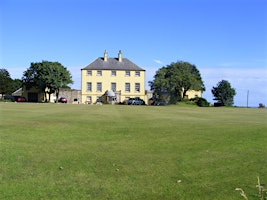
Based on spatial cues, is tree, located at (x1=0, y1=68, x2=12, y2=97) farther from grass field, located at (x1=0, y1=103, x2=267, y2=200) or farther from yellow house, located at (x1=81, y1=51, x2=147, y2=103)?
grass field, located at (x1=0, y1=103, x2=267, y2=200)

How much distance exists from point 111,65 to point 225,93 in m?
26.3

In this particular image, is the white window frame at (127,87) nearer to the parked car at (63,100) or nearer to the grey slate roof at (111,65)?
the grey slate roof at (111,65)

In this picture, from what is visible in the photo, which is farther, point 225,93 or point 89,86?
point 89,86

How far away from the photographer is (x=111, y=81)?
277 ft

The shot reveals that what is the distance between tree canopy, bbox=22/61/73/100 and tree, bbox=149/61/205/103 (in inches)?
764

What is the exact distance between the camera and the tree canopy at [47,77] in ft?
258

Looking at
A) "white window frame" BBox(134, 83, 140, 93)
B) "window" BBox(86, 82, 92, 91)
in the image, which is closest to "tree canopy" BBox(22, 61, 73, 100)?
"window" BBox(86, 82, 92, 91)

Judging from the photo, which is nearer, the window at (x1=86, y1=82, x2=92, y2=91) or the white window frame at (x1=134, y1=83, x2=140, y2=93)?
the window at (x1=86, y1=82, x2=92, y2=91)

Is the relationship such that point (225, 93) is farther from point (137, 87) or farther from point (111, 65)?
point (111, 65)

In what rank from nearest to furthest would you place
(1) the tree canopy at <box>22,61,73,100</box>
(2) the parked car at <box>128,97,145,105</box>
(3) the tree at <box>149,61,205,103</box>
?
(3) the tree at <box>149,61,205,103</box> → (2) the parked car at <box>128,97,145,105</box> → (1) the tree canopy at <box>22,61,73,100</box>

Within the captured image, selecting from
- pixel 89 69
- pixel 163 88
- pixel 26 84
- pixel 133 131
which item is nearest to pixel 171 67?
pixel 163 88

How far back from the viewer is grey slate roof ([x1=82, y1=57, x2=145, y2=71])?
277 ft

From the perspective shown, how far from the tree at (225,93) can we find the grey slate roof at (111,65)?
18.0 meters

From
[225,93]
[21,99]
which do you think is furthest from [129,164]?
[21,99]
